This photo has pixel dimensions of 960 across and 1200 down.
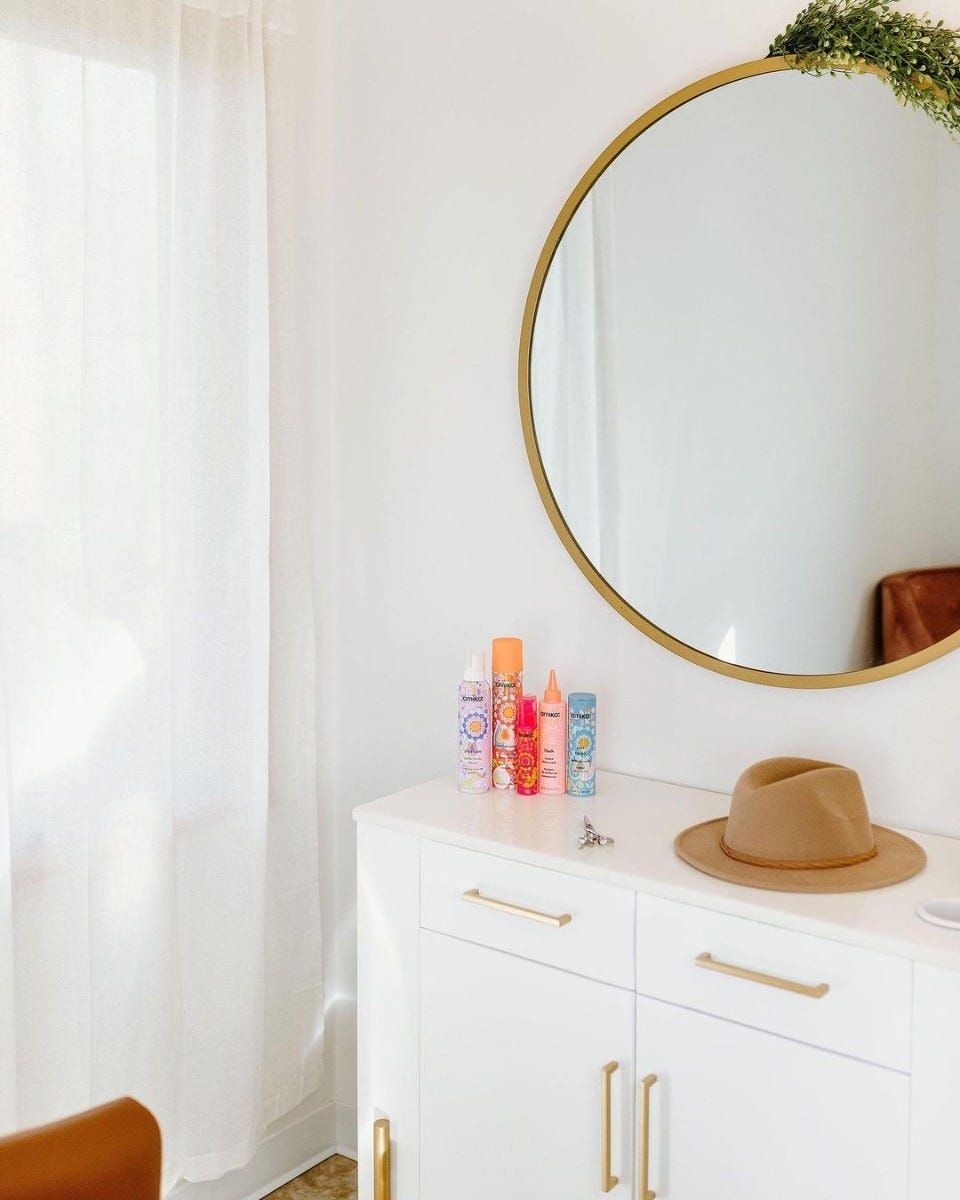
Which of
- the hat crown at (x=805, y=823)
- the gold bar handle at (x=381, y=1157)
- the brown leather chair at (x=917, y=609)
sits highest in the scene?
the brown leather chair at (x=917, y=609)

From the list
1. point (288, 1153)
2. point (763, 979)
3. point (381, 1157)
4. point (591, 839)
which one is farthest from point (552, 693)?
point (288, 1153)

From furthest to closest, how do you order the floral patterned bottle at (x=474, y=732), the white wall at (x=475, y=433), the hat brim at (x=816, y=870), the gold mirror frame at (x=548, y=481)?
the floral patterned bottle at (x=474, y=732)
the white wall at (x=475, y=433)
the gold mirror frame at (x=548, y=481)
the hat brim at (x=816, y=870)

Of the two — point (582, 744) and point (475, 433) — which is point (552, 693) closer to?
point (582, 744)

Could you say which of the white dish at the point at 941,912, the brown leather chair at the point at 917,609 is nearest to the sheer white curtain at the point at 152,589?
the brown leather chair at the point at 917,609

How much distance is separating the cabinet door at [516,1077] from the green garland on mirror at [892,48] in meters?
1.23

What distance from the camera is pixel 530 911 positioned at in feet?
5.08

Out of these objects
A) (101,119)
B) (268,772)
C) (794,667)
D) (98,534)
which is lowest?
(268,772)

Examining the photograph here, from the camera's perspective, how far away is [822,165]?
165 cm

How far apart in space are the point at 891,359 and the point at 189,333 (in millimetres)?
1109

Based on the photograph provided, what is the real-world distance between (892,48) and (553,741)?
108 centimetres

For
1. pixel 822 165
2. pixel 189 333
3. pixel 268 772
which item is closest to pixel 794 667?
pixel 822 165

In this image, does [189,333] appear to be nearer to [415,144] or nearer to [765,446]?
[415,144]

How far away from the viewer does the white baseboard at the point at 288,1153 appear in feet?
7.06

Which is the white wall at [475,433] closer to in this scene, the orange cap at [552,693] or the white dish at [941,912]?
the orange cap at [552,693]
